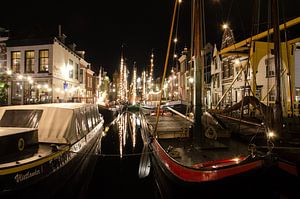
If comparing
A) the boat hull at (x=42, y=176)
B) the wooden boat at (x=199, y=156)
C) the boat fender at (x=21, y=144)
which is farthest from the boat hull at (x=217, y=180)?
the boat fender at (x=21, y=144)

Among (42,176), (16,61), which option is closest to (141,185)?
(42,176)

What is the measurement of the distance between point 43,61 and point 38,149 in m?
24.3

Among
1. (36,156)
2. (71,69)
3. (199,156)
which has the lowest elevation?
(199,156)

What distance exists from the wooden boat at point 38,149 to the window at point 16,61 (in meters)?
23.5

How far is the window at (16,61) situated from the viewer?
27.0 metres

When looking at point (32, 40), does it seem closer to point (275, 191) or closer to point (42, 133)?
point (42, 133)

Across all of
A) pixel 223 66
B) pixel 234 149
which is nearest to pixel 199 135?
pixel 234 149

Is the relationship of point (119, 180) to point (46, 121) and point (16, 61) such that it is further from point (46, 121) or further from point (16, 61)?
point (16, 61)

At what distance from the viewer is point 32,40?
86.7 ft

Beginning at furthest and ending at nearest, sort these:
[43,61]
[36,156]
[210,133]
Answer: [43,61] < [210,133] < [36,156]

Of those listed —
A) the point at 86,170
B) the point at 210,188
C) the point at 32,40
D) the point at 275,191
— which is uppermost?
the point at 32,40

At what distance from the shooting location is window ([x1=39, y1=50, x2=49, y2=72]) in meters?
26.4

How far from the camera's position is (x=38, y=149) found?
20.1 feet

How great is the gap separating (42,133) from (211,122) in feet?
24.5
